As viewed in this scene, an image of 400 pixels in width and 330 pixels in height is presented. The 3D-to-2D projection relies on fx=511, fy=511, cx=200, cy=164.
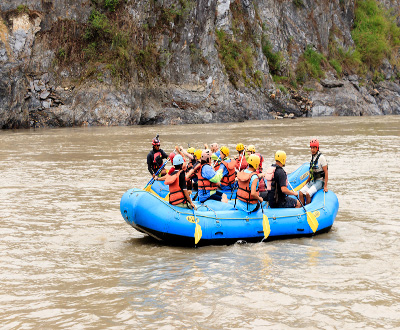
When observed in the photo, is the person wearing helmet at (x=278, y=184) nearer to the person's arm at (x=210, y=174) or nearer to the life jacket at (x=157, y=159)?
the person's arm at (x=210, y=174)

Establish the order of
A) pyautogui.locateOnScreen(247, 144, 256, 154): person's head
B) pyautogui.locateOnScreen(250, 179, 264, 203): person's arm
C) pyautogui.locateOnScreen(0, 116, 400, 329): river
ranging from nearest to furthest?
pyautogui.locateOnScreen(0, 116, 400, 329): river → pyautogui.locateOnScreen(250, 179, 264, 203): person's arm → pyautogui.locateOnScreen(247, 144, 256, 154): person's head

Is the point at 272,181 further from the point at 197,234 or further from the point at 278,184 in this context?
the point at 197,234

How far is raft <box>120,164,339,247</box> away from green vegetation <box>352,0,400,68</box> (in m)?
54.8

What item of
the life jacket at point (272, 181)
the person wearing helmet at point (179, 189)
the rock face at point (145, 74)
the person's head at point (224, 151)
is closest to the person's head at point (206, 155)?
the person wearing helmet at point (179, 189)

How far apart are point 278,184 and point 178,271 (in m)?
2.64

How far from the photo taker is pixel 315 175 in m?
9.66

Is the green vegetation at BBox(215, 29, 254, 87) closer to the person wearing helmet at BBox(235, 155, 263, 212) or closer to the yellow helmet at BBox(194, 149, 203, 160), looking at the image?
the yellow helmet at BBox(194, 149, 203, 160)

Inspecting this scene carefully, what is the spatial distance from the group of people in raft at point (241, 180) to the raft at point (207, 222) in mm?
221

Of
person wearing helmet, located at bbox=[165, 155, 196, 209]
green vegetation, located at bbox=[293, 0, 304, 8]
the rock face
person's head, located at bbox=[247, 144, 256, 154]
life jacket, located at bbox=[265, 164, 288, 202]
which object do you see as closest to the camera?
person wearing helmet, located at bbox=[165, 155, 196, 209]

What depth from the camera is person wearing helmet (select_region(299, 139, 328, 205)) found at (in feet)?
31.0

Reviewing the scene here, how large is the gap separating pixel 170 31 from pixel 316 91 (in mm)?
18706

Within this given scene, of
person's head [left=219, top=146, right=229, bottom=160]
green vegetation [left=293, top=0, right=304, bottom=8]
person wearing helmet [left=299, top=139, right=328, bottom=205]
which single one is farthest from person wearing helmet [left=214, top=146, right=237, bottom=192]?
green vegetation [left=293, top=0, right=304, bottom=8]

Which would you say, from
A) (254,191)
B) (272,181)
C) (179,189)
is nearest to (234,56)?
(272,181)

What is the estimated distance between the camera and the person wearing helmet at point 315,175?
9445 millimetres
